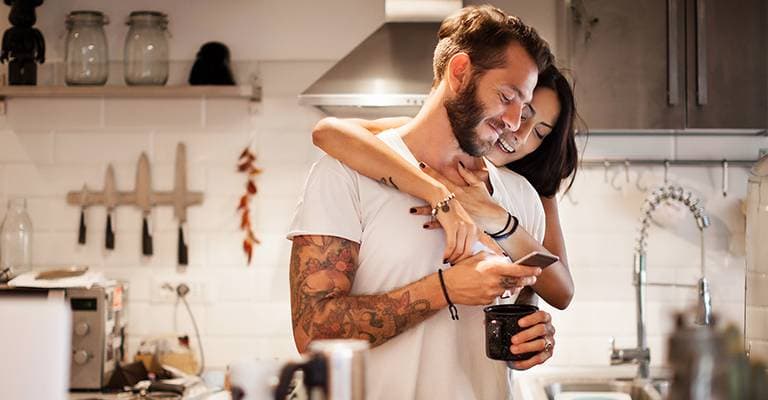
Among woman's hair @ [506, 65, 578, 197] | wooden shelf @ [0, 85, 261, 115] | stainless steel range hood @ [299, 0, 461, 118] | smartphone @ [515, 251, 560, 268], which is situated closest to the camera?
smartphone @ [515, 251, 560, 268]

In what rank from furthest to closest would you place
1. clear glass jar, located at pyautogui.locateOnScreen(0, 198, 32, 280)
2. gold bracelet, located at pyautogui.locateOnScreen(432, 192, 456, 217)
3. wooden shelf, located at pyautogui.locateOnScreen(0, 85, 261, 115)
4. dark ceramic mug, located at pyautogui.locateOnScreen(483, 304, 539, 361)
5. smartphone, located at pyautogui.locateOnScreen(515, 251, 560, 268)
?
clear glass jar, located at pyautogui.locateOnScreen(0, 198, 32, 280) < wooden shelf, located at pyautogui.locateOnScreen(0, 85, 261, 115) < gold bracelet, located at pyautogui.locateOnScreen(432, 192, 456, 217) < dark ceramic mug, located at pyautogui.locateOnScreen(483, 304, 539, 361) < smartphone, located at pyautogui.locateOnScreen(515, 251, 560, 268)

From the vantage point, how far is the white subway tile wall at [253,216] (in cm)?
382

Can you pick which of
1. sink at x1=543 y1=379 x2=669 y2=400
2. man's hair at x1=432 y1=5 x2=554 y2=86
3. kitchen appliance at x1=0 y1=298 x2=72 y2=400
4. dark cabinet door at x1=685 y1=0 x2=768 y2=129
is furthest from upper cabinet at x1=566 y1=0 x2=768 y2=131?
kitchen appliance at x1=0 y1=298 x2=72 y2=400

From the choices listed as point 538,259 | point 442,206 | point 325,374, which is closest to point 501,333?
point 538,259

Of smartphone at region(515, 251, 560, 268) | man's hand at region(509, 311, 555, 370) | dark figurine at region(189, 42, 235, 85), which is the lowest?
man's hand at region(509, 311, 555, 370)

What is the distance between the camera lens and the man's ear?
2.13 metres

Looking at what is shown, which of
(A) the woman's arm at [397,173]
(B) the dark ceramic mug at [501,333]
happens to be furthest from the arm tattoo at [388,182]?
(B) the dark ceramic mug at [501,333]

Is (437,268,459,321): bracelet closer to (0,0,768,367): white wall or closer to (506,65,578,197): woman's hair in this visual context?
(506,65,578,197): woman's hair

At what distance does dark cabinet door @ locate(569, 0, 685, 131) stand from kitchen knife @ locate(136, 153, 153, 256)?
163 centimetres

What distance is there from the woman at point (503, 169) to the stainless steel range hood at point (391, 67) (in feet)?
2.79

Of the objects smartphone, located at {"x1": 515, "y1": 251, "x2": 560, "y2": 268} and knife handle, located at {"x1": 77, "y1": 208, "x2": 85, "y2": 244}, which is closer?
smartphone, located at {"x1": 515, "y1": 251, "x2": 560, "y2": 268}

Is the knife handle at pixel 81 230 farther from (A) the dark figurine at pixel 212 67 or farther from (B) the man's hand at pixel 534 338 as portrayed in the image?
(B) the man's hand at pixel 534 338

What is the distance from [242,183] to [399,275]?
1.94m

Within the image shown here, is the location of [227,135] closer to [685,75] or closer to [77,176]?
[77,176]
